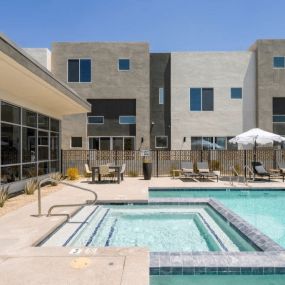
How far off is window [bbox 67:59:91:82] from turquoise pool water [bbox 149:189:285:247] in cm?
1354

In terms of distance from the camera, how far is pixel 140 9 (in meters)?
13.2

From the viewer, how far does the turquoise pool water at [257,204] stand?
7.64m

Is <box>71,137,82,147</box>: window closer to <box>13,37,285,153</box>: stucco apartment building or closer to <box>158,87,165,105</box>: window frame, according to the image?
<box>13,37,285,153</box>: stucco apartment building

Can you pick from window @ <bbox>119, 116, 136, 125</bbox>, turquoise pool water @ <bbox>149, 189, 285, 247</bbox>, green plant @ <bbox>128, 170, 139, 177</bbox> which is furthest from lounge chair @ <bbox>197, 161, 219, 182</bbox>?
window @ <bbox>119, 116, 136, 125</bbox>

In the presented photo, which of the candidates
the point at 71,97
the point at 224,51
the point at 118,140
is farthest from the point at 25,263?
the point at 224,51

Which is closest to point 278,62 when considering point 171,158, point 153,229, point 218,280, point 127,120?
point 171,158

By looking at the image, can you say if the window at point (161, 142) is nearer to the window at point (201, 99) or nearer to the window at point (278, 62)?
the window at point (201, 99)

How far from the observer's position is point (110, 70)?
23.7 metres

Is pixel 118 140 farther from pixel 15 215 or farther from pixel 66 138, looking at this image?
pixel 15 215

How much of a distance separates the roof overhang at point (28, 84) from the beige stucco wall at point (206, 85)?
10.3 meters

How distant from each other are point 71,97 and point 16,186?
397 centimetres

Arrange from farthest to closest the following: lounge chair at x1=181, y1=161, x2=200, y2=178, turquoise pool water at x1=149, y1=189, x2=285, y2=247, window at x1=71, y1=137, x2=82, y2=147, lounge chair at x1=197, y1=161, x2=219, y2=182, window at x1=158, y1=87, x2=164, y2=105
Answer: window at x1=158, y1=87, x2=164, y2=105 → window at x1=71, y1=137, x2=82, y2=147 → lounge chair at x1=181, y1=161, x2=200, y2=178 → lounge chair at x1=197, y1=161, x2=219, y2=182 → turquoise pool water at x1=149, y1=189, x2=285, y2=247

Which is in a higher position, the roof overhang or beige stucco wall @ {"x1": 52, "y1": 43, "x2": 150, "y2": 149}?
beige stucco wall @ {"x1": 52, "y1": 43, "x2": 150, "y2": 149}

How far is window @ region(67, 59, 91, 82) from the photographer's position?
23.7 meters
